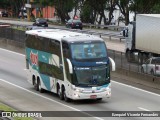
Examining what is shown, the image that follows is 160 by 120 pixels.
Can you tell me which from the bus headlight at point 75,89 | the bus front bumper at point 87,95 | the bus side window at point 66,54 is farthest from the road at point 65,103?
the bus side window at point 66,54

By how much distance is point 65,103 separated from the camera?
26453mm

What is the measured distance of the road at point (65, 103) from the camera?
2514cm

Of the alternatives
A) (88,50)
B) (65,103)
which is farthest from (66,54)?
(65,103)

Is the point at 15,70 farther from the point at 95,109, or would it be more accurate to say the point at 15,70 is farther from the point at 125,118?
the point at 125,118

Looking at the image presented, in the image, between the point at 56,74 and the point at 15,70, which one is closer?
the point at 56,74

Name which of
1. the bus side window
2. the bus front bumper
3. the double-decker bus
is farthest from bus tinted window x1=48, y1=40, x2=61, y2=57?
the bus front bumper

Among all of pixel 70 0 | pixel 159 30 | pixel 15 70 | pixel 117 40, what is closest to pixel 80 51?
pixel 15 70

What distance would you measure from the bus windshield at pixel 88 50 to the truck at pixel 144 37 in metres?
14.9

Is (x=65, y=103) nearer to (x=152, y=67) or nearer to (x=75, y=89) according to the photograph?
(x=75, y=89)

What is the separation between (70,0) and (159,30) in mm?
48498

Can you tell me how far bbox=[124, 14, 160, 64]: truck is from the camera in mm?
42844

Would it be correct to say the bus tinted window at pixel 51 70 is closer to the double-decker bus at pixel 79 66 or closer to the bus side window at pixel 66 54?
the double-decker bus at pixel 79 66

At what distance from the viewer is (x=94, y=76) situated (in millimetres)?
26078

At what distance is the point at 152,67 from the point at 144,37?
1228 cm
